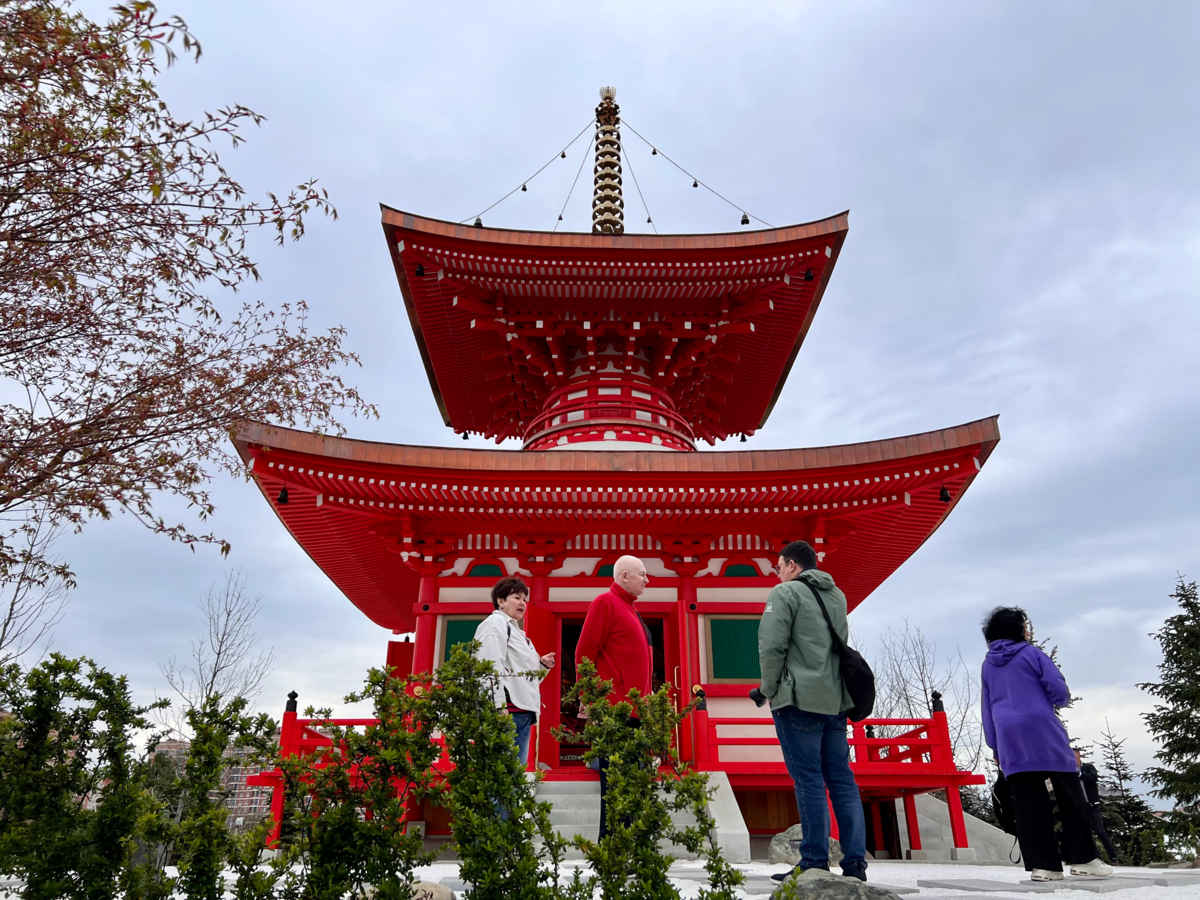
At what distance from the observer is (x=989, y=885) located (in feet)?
14.9

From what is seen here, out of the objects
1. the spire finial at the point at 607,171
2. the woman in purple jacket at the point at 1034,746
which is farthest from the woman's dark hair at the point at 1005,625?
the spire finial at the point at 607,171

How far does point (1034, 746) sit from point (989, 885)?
2.81ft

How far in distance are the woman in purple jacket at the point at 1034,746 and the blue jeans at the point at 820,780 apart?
1.37 m

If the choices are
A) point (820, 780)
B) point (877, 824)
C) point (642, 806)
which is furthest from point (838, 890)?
point (877, 824)

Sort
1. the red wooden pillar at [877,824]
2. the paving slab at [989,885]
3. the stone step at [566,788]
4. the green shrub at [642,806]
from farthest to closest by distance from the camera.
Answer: the red wooden pillar at [877,824] → the stone step at [566,788] → the paving slab at [989,885] → the green shrub at [642,806]

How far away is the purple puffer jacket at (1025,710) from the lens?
4658mm

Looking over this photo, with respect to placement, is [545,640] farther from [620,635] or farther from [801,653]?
[801,653]

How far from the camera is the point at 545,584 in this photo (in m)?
10.6

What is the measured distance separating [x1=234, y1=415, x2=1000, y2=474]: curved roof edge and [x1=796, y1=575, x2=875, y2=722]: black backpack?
5.58 meters

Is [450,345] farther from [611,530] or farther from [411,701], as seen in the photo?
[411,701]

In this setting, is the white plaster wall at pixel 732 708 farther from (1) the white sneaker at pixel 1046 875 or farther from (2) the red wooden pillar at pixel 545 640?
(1) the white sneaker at pixel 1046 875

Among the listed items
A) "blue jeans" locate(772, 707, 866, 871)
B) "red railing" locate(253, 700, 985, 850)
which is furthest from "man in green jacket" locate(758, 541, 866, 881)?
"red railing" locate(253, 700, 985, 850)

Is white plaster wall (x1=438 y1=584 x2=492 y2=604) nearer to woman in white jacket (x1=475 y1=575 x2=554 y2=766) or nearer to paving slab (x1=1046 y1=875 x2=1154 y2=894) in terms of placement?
woman in white jacket (x1=475 y1=575 x2=554 y2=766)

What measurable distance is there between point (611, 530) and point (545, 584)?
1183mm
